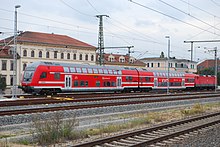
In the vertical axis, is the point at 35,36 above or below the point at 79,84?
above

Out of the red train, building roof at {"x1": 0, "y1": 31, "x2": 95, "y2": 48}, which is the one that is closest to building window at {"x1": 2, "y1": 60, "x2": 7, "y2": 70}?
building roof at {"x1": 0, "y1": 31, "x2": 95, "y2": 48}

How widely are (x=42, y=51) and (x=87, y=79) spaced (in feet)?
156

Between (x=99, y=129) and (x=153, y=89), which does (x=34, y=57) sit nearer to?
(x=153, y=89)

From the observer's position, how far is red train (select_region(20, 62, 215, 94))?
33875mm

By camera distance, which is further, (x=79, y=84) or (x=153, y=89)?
(x=153, y=89)

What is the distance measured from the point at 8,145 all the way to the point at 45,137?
132cm

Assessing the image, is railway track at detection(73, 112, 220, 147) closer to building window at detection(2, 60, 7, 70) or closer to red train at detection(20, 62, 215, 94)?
red train at detection(20, 62, 215, 94)

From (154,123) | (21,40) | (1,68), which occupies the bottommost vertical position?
(154,123)

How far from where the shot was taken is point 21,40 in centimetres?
7950

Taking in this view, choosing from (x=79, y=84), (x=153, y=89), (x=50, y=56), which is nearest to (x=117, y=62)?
(x=50, y=56)

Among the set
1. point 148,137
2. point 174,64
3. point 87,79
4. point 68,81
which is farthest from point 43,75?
point 174,64

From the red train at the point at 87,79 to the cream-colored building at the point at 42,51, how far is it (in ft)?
113

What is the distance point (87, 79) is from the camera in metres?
39.0

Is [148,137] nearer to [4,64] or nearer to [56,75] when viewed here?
[56,75]
